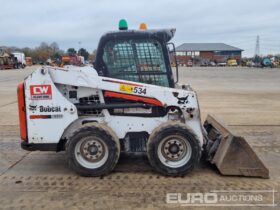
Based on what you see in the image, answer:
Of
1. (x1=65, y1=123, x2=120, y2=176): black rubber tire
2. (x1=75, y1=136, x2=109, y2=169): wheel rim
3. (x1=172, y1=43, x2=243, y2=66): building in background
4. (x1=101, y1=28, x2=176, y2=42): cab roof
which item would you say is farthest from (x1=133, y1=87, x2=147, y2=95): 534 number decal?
(x1=172, y1=43, x2=243, y2=66): building in background

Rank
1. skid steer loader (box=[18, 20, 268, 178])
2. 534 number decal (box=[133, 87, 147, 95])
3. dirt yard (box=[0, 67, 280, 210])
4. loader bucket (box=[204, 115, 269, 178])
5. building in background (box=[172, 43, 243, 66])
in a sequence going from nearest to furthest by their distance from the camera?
dirt yard (box=[0, 67, 280, 210])
loader bucket (box=[204, 115, 269, 178])
skid steer loader (box=[18, 20, 268, 178])
534 number decal (box=[133, 87, 147, 95])
building in background (box=[172, 43, 243, 66])

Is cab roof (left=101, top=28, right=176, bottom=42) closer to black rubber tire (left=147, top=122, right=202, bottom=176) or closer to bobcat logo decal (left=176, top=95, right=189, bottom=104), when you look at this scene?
bobcat logo decal (left=176, top=95, right=189, bottom=104)

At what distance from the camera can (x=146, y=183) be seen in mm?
4988

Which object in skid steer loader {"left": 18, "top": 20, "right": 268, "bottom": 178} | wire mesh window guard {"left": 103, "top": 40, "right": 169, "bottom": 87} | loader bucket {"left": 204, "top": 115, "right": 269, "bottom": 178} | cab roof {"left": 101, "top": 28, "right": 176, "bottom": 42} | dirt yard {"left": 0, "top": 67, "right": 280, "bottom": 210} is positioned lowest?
dirt yard {"left": 0, "top": 67, "right": 280, "bottom": 210}

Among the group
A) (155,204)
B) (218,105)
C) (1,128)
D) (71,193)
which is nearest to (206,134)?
(155,204)

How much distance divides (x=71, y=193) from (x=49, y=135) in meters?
1.11

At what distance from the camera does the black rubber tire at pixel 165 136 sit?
517 centimetres

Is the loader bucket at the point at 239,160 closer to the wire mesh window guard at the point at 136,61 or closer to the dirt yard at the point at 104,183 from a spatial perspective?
the dirt yard at the point at 104,183

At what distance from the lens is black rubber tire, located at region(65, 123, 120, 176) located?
5.18 meters

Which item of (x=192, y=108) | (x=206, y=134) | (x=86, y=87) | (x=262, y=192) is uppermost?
(x=86, y=87)

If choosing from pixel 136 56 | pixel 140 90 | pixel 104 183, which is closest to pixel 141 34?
pixel 136 56

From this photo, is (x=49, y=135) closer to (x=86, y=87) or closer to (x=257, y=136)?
(x=86, y=87)

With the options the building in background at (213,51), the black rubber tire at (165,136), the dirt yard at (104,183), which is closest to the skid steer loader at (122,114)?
the black rubber tire at (165,136)

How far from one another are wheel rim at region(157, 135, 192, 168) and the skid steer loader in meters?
0.02
